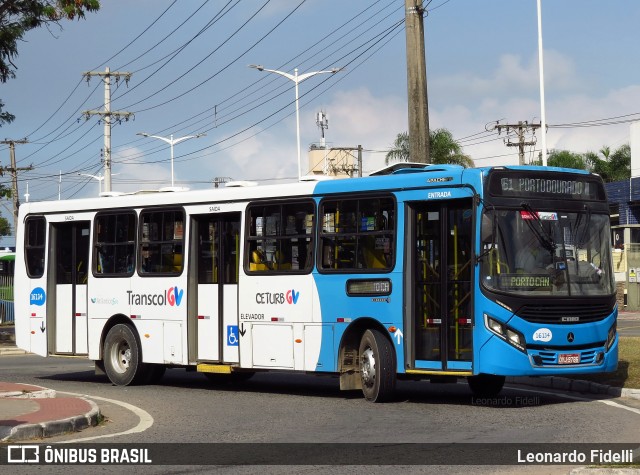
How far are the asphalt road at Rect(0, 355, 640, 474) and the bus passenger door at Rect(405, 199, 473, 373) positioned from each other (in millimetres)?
735

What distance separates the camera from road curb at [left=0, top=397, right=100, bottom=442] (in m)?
12.3

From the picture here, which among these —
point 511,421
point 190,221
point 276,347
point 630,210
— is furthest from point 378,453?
point 630,210

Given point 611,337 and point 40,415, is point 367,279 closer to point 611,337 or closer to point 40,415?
point 611,337

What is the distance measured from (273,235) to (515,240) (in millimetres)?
4164

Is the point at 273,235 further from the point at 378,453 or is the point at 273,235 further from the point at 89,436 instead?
the point at 378,453

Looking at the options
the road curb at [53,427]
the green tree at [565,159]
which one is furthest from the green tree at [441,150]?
the road curb at [53,427]

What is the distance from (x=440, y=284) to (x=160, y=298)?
5831 mm

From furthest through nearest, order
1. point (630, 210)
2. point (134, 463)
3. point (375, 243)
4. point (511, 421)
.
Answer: point (630, 210) → point (375, 243) → point (511, 421) → point (134, 463)

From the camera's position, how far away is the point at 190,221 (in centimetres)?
1966

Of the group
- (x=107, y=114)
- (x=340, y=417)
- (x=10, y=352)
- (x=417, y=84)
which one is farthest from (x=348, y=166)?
(x=340, y=417)

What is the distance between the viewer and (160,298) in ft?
65.7

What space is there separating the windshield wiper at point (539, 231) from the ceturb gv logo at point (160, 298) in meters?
6.33

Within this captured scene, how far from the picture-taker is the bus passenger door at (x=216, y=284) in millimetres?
18844

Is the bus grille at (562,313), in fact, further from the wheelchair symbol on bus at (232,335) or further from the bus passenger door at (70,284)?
the bus passenger door at (70,284)
